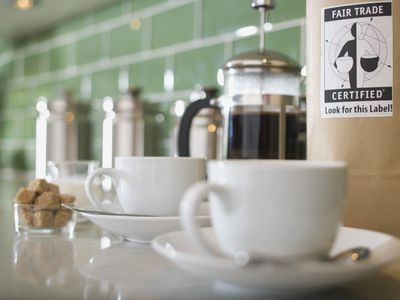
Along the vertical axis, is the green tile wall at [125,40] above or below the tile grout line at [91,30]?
below

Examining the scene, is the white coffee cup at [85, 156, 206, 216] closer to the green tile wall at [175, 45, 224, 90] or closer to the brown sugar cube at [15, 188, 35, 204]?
the brown sugar cube at [15, 188, 35, 204]

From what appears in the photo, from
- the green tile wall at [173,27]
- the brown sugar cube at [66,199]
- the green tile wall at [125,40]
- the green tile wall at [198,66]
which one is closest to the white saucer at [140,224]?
the brown sugar cube at [66,199]

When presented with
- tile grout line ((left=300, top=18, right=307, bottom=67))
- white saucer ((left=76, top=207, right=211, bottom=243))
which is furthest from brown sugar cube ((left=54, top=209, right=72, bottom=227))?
tile grout line ((left=300, top=18, right=307, bottom=67))

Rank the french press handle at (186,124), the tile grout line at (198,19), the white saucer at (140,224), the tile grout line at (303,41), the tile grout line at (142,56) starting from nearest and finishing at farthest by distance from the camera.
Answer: the white saucer at (140,224), the french press handle at (186,124), the tile grout line at (303,41), the tile grout line at (142,56), the tile grout line at (198,19)

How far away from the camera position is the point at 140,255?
0.53 meters

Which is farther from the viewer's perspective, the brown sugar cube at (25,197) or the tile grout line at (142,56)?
the tile grout line at (142,56)

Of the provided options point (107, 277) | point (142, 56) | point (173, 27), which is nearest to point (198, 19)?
point (173, 27)

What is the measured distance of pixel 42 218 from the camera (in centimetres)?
66

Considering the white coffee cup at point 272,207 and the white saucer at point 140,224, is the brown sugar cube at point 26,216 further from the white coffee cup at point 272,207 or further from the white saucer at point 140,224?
the white coffee cup at point 272,207

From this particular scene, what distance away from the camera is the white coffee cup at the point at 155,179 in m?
0.59

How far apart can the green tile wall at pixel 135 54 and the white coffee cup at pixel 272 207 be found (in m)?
0.68

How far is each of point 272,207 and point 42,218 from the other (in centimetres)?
37

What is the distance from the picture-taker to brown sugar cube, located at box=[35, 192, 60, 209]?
0.67 metres

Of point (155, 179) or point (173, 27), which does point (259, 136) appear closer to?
point (155, 179)
